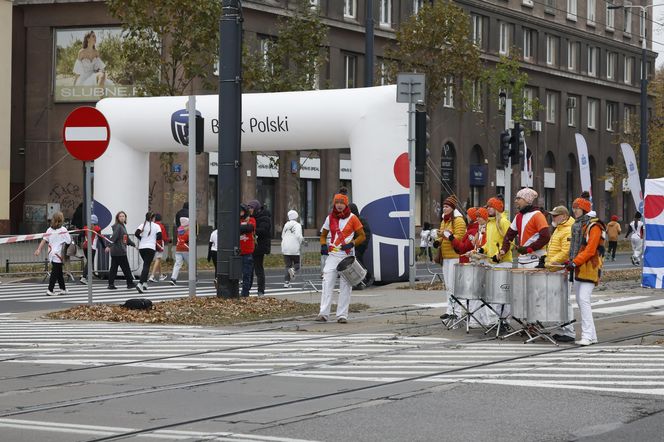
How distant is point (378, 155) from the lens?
27.5 m

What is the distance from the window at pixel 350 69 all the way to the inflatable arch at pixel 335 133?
99.4 feet

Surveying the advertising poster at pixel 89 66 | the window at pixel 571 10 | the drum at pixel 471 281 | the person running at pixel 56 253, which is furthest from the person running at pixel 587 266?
the window at pixel 571 10

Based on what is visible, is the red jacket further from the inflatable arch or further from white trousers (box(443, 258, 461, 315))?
white trousers (box(443, 258, 461, 315))

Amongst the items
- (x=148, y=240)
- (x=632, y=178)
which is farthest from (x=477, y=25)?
(x=148, y=240)

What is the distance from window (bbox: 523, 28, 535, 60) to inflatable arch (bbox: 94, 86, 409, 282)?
46332 millimetres

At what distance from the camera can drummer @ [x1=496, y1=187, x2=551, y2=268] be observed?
55.5ft

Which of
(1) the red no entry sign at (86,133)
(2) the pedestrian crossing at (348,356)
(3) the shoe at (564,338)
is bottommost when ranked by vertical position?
(2) the pedestrian crossing at (348,356)

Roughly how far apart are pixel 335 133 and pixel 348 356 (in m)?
14.4

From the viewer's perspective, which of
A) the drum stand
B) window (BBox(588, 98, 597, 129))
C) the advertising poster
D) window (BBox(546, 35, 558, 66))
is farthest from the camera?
window (BBox(588, 98, 597, 129))

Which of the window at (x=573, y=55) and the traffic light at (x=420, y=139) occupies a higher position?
the window at (x=573, y=55)

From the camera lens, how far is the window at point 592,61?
81625mm

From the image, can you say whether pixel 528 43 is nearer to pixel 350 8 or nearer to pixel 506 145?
pixel 350 8

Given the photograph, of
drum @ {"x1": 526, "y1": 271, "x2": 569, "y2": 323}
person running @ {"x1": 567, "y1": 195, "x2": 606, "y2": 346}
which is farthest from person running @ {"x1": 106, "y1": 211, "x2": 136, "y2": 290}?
person running @ {"x1": 567, "y1": 195, "x2": 606, "y2": 346}

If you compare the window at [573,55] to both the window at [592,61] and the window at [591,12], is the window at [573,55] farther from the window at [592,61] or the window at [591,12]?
the window at [591,12]
